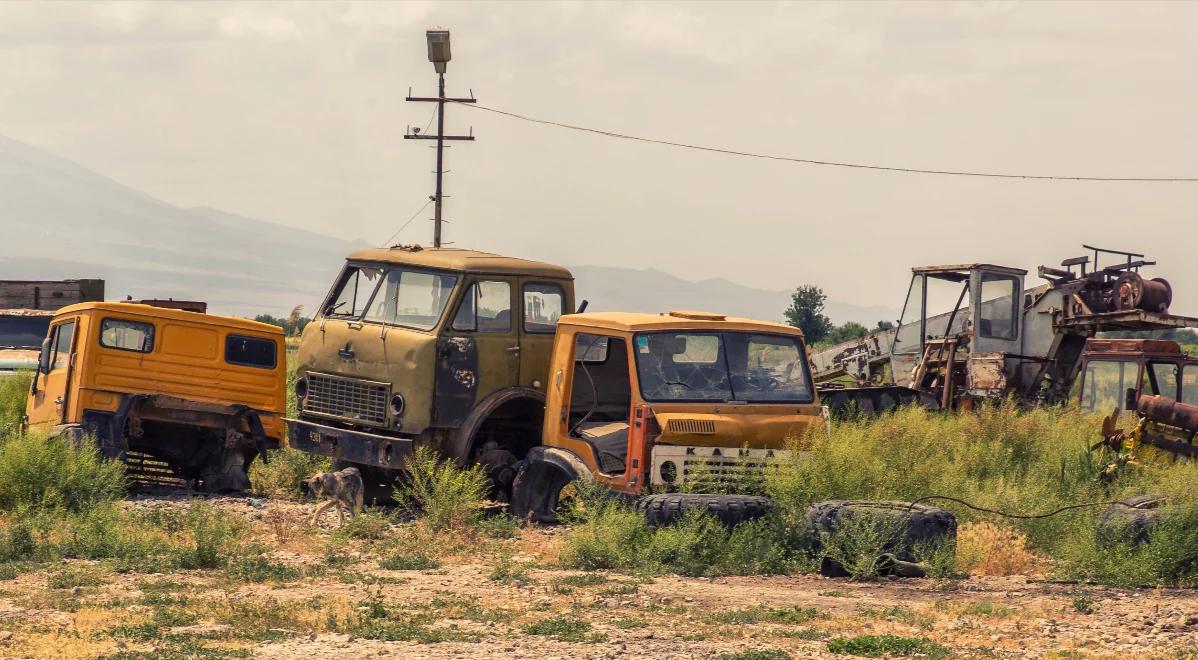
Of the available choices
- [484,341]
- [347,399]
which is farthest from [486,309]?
[347,399]

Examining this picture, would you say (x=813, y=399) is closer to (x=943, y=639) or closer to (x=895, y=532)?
(x=895, y=532)

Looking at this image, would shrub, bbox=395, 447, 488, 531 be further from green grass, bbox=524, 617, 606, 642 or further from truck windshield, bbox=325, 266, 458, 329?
green grass, bbox=524, 617, 606, 642

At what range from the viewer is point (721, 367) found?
48.3ft

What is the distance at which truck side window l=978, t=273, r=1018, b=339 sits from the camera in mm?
27203

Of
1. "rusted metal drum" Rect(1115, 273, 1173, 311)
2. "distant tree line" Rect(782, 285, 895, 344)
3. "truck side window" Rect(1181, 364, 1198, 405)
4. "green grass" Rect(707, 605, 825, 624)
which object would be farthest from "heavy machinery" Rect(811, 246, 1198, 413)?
"distant tree line" Rect(782, 285, 895, 344)

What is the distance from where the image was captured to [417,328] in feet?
52.8

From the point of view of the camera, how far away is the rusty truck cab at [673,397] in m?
13.9

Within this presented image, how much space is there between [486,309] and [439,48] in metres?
27.8

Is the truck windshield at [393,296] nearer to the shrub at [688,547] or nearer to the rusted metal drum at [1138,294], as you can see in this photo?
the shrub at [688,547]

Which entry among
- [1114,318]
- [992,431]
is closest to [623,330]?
[992,431]

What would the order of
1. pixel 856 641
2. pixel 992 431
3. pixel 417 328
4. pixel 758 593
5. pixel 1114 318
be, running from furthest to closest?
pixel 1114 318 < pixel 992 431 < pixel 417 328 < pixel 758 593 < pixel 856 641

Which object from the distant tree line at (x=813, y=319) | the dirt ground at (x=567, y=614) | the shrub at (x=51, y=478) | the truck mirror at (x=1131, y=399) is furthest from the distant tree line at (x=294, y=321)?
the distant tree line at (x=813, y=319)

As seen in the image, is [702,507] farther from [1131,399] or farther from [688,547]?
[1131,399]

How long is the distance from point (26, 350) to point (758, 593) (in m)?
15.0
